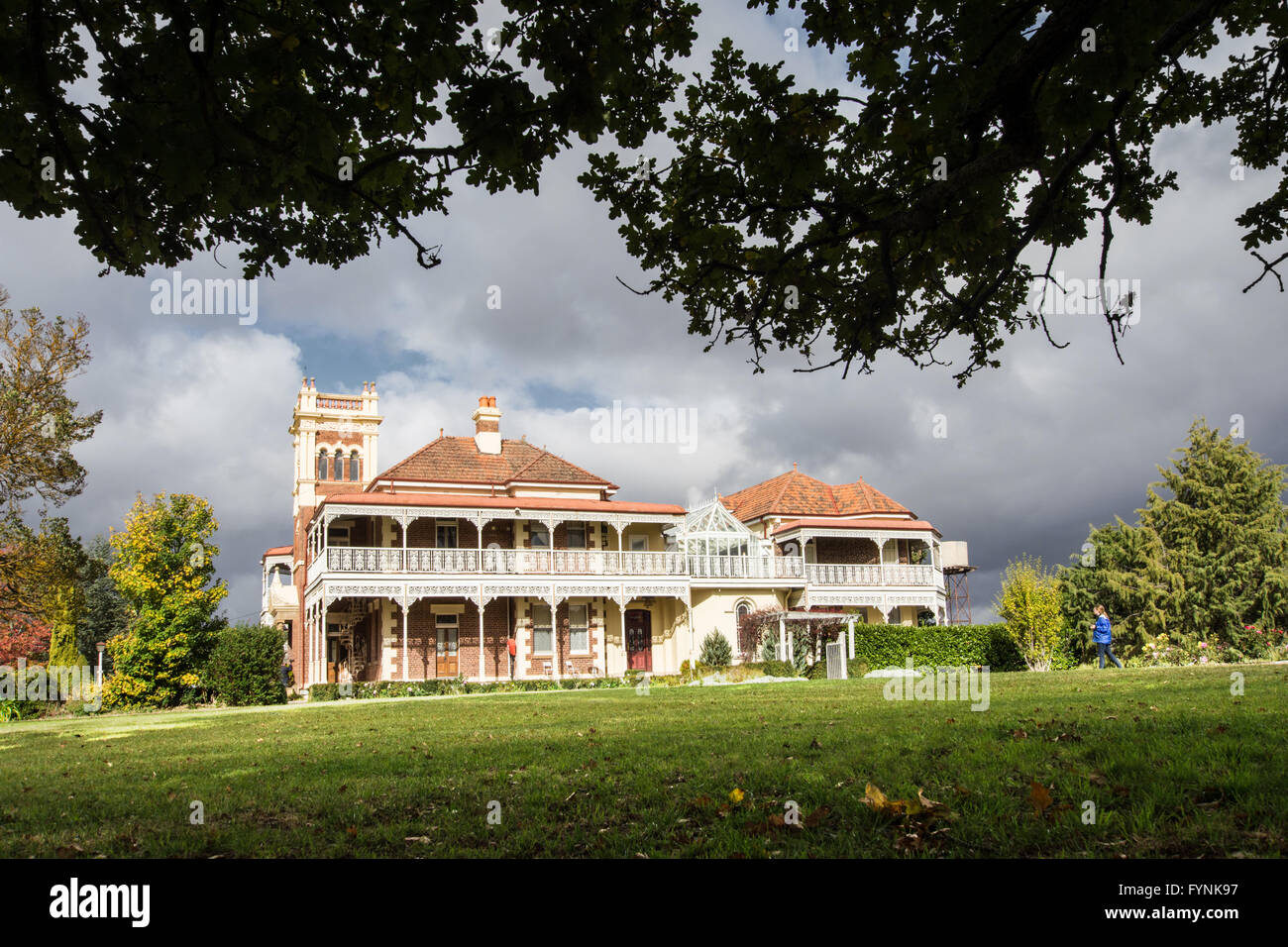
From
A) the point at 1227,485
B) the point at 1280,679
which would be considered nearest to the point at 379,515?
the point at 1280,679

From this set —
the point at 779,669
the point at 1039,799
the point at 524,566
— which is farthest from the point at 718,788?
the point at 524,566

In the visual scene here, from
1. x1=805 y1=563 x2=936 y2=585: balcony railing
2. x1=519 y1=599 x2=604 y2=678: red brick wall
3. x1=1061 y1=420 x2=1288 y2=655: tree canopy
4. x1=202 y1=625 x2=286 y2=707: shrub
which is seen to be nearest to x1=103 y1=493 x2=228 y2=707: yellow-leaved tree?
x1=202 y1=625 x2=286 y2=707: shrub

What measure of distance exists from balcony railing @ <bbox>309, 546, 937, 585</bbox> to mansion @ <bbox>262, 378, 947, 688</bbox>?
6 cm

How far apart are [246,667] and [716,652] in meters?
16.3

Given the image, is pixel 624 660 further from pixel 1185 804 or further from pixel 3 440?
pixel 1185 804

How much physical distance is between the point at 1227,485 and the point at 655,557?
74.4 feet

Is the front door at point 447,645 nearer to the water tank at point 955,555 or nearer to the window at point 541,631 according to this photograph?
the window at point 541,631

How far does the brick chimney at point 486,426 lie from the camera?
37.1 meters

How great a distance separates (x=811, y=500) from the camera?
4169 centimetres

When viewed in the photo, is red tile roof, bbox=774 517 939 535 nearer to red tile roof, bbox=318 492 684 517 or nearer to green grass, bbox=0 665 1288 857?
red tile roof, bbox=318 492 684 517

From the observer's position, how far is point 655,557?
34.3m

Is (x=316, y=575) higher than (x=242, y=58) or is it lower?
lower

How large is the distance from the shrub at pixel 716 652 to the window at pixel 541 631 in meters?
5.85

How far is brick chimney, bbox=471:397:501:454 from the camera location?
37062mm
